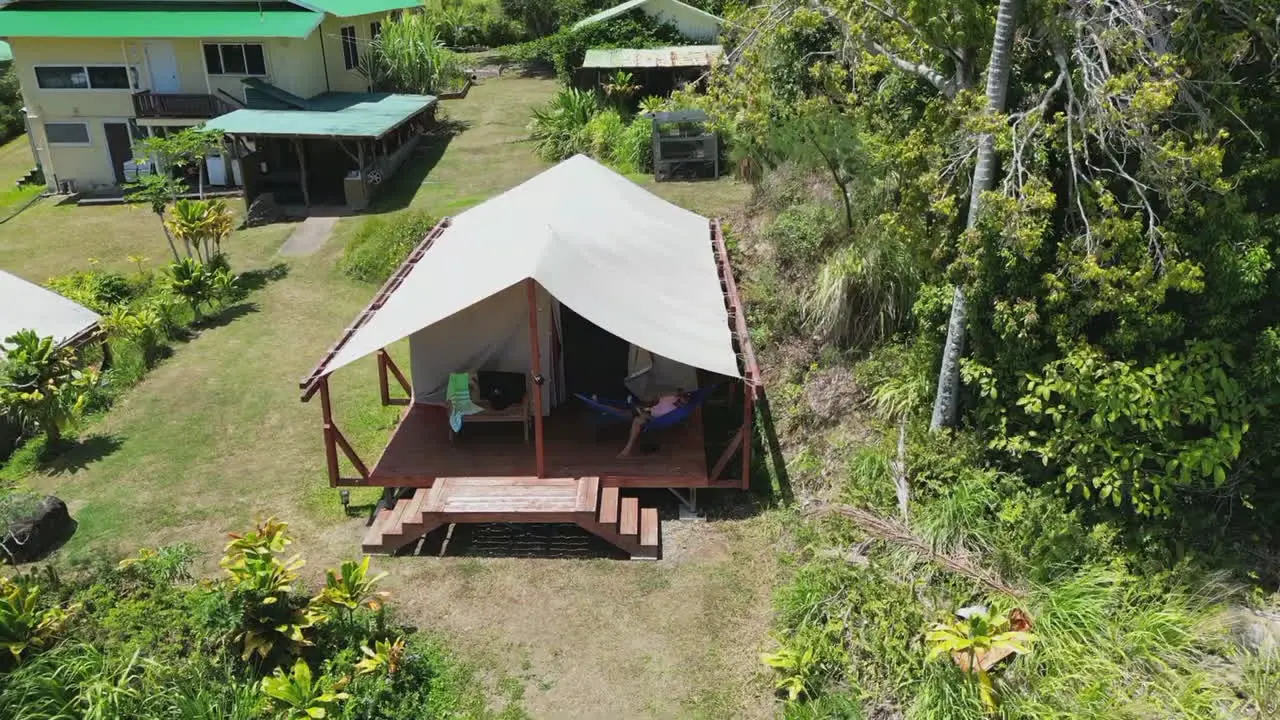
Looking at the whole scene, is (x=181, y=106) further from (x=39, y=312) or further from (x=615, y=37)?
(x=39, y=312)

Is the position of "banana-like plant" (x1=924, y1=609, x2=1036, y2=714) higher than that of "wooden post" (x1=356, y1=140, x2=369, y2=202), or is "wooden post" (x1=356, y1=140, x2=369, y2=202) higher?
"wooden post" (x1=356, y1=140, x2=369, y2=202)

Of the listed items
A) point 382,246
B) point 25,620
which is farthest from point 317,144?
point 25,620

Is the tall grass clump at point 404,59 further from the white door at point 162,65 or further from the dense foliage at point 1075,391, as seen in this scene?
the dense foliage at point 1075,391

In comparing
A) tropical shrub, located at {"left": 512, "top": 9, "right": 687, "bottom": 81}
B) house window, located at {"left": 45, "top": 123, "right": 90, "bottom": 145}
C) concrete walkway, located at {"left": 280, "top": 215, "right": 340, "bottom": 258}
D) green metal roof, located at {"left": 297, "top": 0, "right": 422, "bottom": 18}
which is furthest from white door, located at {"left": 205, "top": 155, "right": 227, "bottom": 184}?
tropical shrub, located at {"left": 512, "top": 9, "right": 687, "bottom": 81}

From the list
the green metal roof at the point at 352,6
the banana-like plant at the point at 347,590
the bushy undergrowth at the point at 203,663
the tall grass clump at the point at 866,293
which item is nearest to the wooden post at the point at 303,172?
the green metal roof at the point at 352,6

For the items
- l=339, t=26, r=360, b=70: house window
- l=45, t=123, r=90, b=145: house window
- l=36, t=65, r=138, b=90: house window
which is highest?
l=339, t=26, r=360, b=70: house window

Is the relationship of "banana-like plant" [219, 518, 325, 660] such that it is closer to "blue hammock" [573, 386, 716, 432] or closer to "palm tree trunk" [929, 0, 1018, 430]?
"blue hammock" [573, 386, 716, 432]
